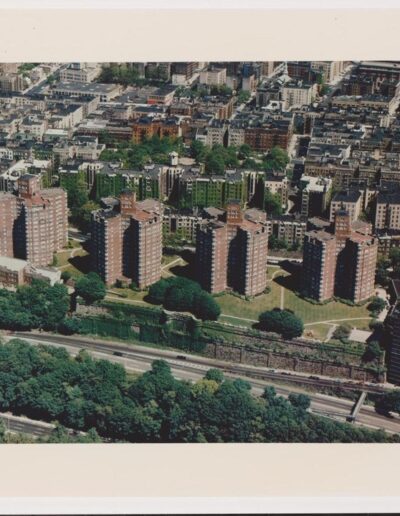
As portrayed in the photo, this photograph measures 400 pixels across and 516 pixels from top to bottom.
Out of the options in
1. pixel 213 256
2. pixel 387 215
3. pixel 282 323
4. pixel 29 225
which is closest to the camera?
pixel 282 323

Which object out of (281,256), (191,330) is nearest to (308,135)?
(281,256)

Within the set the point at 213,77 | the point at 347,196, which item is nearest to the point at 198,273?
the point at 347,196

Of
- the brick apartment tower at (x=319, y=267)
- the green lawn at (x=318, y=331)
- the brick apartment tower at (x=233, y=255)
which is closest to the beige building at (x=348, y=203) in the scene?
the brick apartment tower at (x=319, y=267)

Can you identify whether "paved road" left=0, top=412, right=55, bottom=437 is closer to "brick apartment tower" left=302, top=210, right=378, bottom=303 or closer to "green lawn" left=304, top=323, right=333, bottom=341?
"green lawn" left=304, top=323, right=333, bottom=341

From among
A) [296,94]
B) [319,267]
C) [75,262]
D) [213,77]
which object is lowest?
[75,262]

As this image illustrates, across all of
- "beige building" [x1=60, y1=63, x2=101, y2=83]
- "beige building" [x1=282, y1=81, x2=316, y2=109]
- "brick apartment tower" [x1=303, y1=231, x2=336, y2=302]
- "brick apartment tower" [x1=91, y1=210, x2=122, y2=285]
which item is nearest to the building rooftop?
"brick apartment tower" [x1=303, y1=231, x2=336, y2=302]

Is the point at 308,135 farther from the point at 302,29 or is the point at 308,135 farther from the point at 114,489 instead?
the point at 114,489

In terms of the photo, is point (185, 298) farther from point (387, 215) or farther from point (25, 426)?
point (387, 215)
